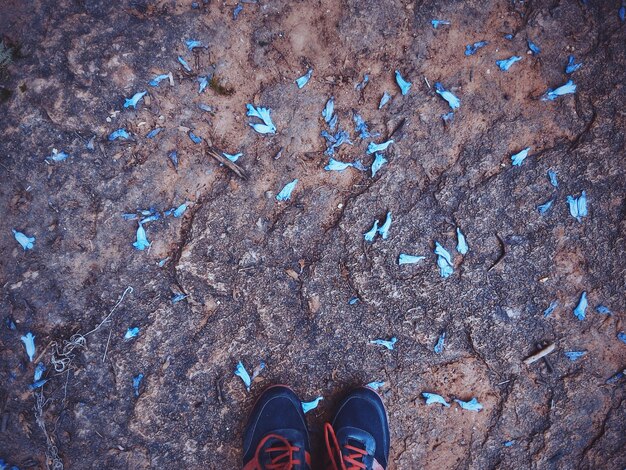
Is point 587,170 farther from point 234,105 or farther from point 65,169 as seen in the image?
point 65,169

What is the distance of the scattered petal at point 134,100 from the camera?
1720 mm

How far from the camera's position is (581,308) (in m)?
1.80

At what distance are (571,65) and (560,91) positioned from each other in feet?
0.37

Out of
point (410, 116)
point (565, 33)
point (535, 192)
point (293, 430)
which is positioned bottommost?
point (293, 430)

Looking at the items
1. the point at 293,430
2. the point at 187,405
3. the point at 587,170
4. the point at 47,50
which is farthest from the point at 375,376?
the point at 47,50

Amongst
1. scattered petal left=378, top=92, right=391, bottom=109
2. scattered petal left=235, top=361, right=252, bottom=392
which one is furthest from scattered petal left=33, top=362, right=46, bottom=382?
scattered petal left=378, top=92, right=391, bottom=109

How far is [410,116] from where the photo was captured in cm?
177

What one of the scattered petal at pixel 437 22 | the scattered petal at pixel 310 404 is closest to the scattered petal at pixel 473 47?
the scattered petal at pixel 437 22

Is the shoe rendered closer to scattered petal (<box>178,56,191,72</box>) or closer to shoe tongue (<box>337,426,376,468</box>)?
shoe tongue (<box>337,426,376,468</box>)

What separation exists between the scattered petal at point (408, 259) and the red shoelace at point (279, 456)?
2.96 feet

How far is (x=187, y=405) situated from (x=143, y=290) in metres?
0.52

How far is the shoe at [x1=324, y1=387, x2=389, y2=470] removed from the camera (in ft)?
5.90

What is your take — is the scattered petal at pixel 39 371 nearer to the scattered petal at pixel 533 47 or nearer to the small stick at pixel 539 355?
the small stick at pixel 539 355

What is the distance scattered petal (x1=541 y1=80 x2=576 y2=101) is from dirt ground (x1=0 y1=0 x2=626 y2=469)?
29 millimetres
